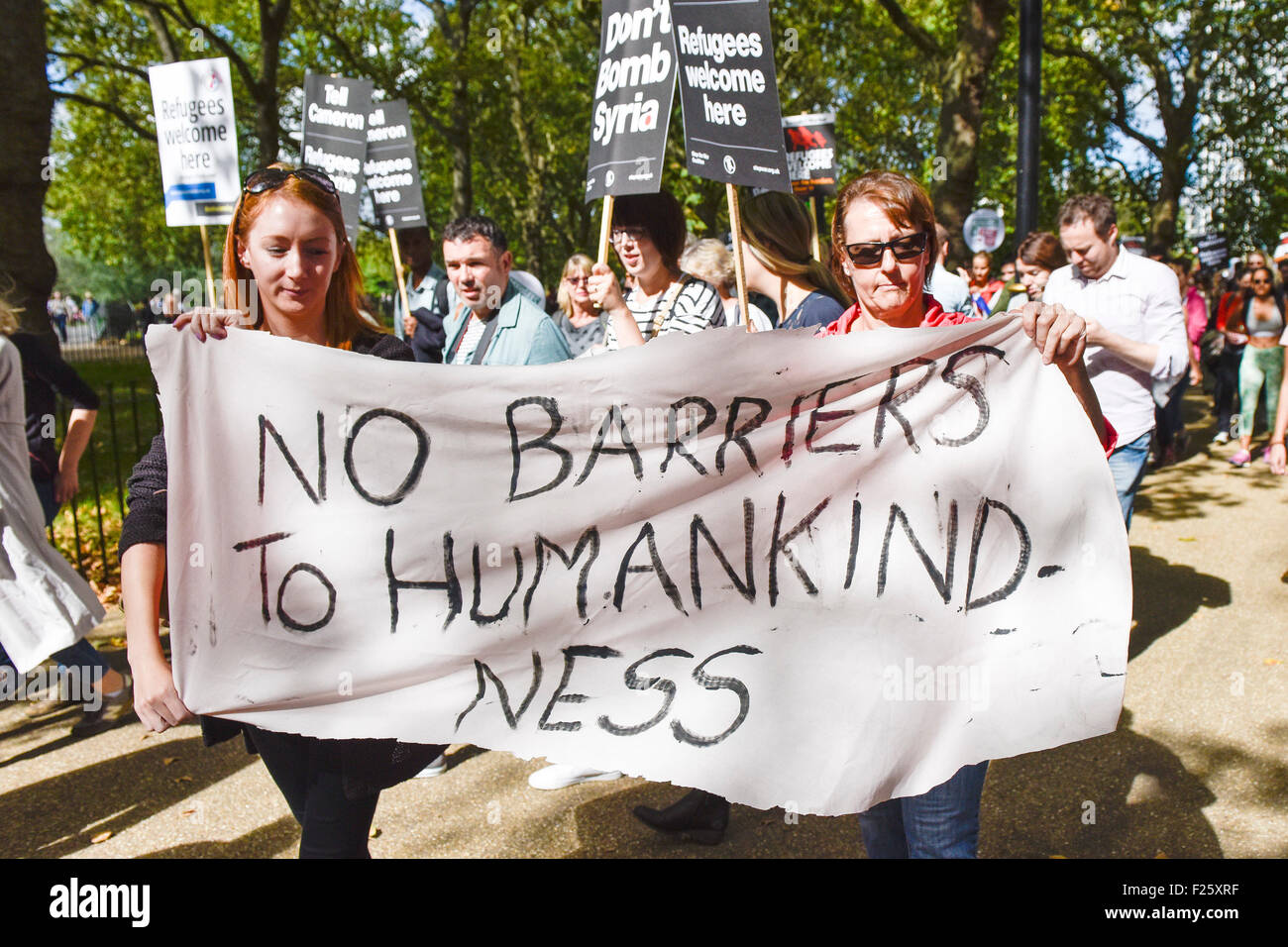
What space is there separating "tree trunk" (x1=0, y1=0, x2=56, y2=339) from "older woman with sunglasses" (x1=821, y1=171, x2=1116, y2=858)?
5.38 metres

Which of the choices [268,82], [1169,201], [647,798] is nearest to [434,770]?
[647,798]

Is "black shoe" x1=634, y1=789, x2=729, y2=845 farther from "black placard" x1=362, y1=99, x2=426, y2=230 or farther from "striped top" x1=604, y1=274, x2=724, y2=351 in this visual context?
"black placard" x1=362, y1=99, x2=426, y2=230

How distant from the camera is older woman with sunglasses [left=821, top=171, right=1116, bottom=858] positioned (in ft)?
7.57

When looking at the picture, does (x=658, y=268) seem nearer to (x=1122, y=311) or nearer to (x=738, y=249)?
(x=738, y=249)

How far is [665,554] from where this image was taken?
97.5 inches

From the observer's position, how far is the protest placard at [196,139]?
16.7 feet

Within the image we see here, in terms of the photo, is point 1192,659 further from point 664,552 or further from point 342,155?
point 342,155

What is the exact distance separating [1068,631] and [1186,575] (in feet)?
16.3

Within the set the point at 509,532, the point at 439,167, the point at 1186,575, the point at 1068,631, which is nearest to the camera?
the point at 1068,631

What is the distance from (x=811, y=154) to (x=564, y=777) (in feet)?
18.9

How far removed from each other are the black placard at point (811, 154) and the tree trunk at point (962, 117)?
11.0 feet

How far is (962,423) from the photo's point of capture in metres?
2.38
